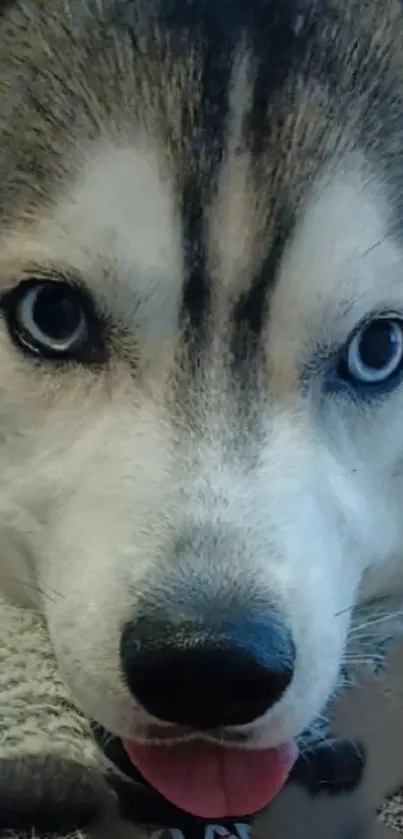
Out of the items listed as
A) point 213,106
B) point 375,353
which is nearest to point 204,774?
point 375,353

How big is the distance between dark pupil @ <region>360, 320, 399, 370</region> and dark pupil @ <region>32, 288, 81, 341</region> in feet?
0.89

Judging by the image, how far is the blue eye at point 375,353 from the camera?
4.28 feet

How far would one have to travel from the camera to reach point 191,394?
125 centimetres

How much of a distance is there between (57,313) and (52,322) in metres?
0.01

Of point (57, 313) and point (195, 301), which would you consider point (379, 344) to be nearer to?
point (195, 301)

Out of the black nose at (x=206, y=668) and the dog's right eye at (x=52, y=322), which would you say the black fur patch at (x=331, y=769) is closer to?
the black nose at (x=206, y=668)

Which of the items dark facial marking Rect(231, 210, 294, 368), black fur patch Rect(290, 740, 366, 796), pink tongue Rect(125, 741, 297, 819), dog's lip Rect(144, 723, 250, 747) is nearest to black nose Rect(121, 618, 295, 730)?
dog's lip Rect(144, 723, 250, 747)

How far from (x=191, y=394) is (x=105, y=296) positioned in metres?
0.12

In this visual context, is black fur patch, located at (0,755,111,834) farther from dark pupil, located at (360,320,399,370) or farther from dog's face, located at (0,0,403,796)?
dark pupil, located at (360,320,399,370)

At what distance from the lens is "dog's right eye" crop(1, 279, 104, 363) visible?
126cm

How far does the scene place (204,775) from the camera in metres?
1.27

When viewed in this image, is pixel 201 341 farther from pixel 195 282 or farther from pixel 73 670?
pixel 73 670

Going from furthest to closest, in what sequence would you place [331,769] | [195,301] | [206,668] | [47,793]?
[331,769] → [47,793] → [195,301] → [206,668]

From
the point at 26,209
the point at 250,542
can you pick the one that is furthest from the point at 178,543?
the point at 26,209
